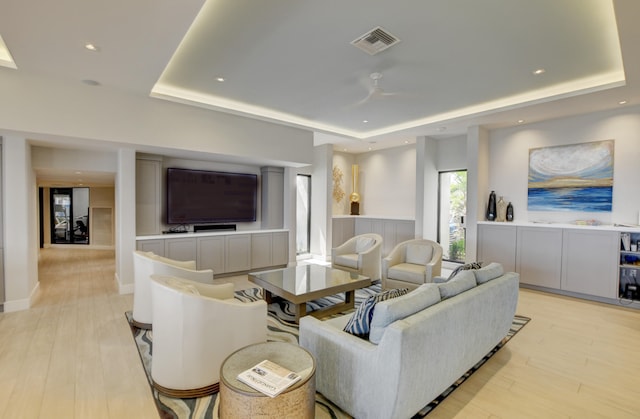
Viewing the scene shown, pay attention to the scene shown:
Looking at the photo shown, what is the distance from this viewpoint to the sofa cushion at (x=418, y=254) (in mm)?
4988

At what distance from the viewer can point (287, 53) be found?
3346 millimetres

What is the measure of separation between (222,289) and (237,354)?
1.25 meters

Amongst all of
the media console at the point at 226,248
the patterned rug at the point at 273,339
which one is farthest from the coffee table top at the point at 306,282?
the media console at the point at 226,248

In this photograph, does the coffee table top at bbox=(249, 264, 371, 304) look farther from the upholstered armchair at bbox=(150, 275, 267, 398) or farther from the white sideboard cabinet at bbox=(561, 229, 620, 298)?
the white sideboard cabinet at bbox=(561, 229, 620, 298)

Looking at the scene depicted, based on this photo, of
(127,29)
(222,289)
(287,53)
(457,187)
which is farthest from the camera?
(457,187)

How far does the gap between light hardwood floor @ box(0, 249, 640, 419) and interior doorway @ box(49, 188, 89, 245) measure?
6.23 meters

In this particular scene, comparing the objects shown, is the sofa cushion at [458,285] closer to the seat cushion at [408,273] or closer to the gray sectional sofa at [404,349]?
the gray sectional sofa at [404,349]

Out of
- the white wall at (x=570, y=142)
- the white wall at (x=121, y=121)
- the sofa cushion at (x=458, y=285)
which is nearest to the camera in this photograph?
the sofa cushion at (x=458, y=285)

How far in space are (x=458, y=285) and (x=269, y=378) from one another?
5.25ft

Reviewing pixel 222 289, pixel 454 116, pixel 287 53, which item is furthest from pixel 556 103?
pixel 222 289

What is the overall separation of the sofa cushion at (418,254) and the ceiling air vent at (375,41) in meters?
3.12

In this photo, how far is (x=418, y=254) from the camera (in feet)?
16.7

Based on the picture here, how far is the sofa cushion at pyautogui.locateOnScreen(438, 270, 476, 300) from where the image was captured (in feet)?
7.72

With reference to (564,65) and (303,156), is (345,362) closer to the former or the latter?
(564,65)
